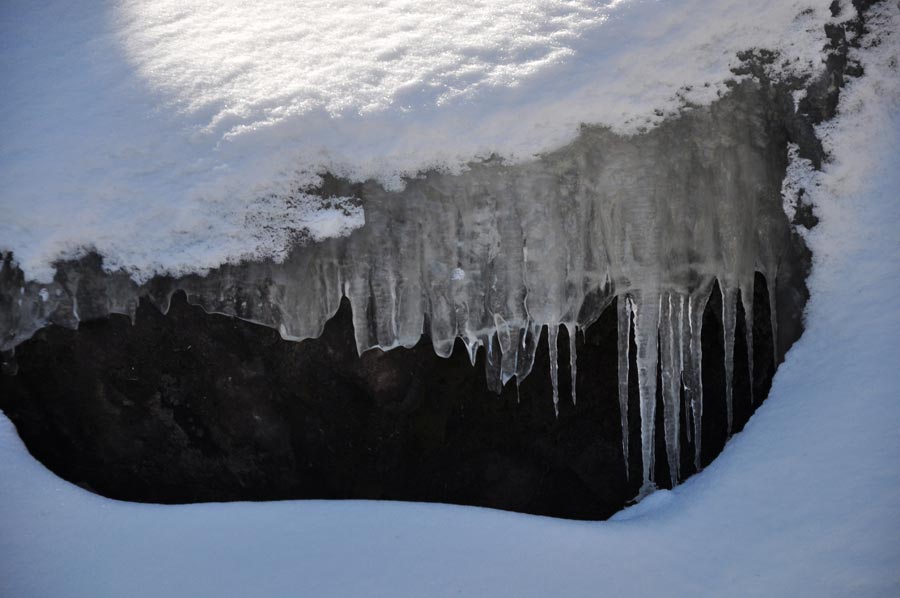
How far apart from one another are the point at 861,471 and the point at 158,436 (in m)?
1.94

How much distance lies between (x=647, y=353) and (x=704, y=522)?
477 mm

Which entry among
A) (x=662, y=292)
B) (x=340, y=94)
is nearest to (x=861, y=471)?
(x=662, y=292)

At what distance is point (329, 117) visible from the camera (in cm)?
225

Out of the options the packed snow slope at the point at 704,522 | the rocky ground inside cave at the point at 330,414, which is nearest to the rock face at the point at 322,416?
the rocky ground inside cave at the point at 330,414

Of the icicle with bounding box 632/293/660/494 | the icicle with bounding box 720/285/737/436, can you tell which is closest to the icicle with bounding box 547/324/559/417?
the icicle with bounding box 632/293/660/494

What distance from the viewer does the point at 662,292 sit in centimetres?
234

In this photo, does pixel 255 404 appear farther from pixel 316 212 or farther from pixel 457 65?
pixel 457 65

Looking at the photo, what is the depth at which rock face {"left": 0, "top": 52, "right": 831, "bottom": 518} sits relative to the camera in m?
2.30

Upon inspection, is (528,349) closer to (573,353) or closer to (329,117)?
(573,353)

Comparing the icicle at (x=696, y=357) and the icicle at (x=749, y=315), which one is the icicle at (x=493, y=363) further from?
the icicle at (x=749, y=315)

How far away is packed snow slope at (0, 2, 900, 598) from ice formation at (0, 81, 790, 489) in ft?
0.63

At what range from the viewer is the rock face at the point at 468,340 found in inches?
90.5

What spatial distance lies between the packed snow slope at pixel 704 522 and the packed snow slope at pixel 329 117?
43cm

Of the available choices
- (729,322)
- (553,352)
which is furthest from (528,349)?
(729,322)
